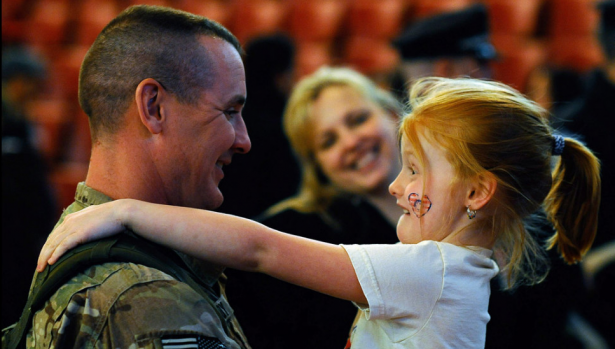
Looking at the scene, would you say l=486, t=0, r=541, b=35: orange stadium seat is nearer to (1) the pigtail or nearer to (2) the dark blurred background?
(2) the dark blurred background

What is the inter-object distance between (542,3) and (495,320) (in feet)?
15.4

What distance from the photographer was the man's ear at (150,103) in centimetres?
126

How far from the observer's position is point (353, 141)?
8.14 feet

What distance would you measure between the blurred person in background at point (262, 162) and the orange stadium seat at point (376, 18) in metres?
2.52

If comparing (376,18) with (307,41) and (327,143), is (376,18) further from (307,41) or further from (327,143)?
(327,143)

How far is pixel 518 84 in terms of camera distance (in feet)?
17.3

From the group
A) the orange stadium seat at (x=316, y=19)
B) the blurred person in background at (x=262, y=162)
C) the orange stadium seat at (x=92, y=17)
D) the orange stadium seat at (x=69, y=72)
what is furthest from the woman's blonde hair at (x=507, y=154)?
the orange stadium seat at (x=92, y=17)

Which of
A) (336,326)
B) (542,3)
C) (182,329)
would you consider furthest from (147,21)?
(542,3)

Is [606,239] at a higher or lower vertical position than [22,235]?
higher

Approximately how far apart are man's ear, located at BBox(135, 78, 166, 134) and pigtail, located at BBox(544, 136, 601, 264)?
91cm

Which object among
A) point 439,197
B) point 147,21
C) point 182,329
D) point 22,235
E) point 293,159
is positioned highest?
point 147,21

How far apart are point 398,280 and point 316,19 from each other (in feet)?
17.8

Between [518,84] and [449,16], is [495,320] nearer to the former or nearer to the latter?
[449,16]

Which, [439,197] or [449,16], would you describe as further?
[449,16]
